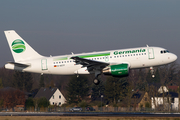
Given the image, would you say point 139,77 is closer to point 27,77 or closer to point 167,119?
point 27,77

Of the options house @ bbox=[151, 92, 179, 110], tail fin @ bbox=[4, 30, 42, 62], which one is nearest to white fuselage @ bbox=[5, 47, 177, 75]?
tail fin @ bbox=[4, 30, 42, 62]

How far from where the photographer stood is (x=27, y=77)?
368 ft

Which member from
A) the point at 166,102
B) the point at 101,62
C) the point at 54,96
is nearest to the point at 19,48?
the point at 101,62

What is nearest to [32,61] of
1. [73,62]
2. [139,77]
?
[73,62]

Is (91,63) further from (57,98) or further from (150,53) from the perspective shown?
(57,98)

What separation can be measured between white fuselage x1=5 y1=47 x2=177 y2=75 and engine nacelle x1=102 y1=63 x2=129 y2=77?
812mm

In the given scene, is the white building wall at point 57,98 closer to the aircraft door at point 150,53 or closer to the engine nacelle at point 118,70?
the engine nacelle at point 118,70

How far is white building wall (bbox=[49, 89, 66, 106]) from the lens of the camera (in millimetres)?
97688

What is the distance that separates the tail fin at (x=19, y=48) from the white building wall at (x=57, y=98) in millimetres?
53522

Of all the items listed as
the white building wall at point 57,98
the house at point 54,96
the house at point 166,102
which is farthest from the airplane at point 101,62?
the white building wall at point 57,98

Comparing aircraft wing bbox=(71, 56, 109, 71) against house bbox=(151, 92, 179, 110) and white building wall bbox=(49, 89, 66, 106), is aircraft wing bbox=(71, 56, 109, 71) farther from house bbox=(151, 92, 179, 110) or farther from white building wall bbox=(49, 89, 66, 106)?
white building wall bbox=(49, 89, 66, 106)

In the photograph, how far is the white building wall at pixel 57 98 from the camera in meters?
97.7

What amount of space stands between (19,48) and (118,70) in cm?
1695

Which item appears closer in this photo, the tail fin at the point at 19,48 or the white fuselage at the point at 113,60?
the white fuselage at the point at 113,60
